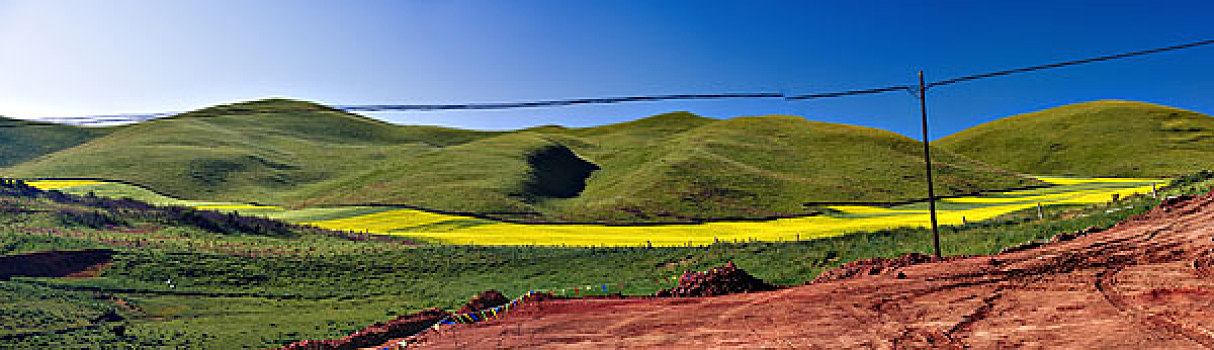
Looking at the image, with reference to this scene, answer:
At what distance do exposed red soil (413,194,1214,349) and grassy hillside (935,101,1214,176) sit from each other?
13121 centimetres


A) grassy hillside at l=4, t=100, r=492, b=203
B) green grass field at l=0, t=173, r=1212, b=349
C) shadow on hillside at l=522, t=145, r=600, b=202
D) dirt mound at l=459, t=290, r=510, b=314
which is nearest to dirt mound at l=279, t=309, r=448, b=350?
dirt mound at l=459, t=290, r=510, b=314

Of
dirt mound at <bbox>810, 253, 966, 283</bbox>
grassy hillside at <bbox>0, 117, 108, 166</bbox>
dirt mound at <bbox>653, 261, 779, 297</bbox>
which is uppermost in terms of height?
grassy hillside at <bbox>0, 117, 108, 166</bbox>

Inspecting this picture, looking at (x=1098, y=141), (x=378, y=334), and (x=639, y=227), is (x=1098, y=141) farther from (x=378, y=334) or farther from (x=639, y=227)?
(x=378, y=334)

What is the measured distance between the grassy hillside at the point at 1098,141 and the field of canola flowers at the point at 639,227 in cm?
5336

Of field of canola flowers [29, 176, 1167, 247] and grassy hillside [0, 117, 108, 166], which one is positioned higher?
grassy hillside [0, 117, 108, 166]

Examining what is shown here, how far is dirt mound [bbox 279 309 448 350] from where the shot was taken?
22.0m

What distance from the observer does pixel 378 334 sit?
23.0m

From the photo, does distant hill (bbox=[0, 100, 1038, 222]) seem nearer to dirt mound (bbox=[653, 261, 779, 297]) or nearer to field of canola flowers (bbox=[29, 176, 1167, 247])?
field of canola flowers (bbox=[29, 176, 1167, 247])

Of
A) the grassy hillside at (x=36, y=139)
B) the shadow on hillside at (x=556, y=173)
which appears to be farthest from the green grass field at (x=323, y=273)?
the grassy hillside at (x=36, y=139)

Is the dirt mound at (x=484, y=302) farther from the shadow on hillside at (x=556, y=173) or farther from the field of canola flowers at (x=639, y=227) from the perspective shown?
the shadow on hillside at (x=556, y=173)

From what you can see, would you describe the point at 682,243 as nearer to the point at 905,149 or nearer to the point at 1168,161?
the point at 905,149

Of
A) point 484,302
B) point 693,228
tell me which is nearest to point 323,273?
point 484,302

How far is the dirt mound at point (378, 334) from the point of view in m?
22.0

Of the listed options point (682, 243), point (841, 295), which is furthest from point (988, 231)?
point (682, 243)
